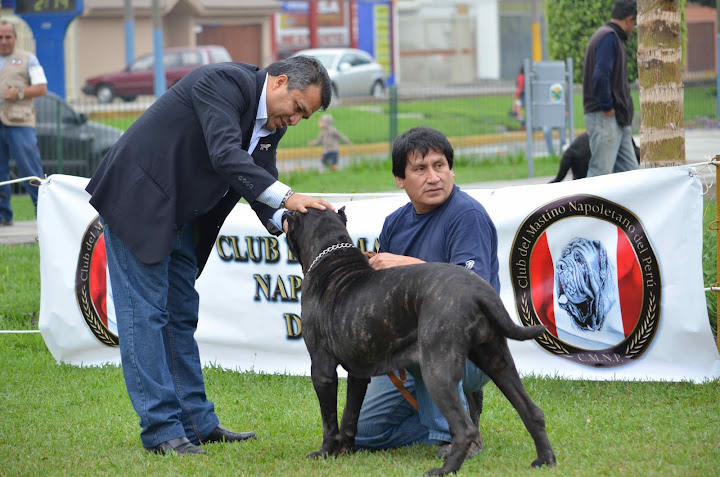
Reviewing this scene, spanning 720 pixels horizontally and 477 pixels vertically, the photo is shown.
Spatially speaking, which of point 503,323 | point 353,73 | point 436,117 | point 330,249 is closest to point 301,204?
point 330,249

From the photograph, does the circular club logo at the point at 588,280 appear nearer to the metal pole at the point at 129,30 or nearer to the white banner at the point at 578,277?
the white banner at the point at 578,277

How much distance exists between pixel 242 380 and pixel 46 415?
1.22 m

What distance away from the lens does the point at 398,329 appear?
3.84 m

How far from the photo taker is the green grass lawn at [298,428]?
13.4 feet

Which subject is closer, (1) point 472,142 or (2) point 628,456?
(2) point 628,456

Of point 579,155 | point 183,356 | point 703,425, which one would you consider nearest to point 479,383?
point 703,425

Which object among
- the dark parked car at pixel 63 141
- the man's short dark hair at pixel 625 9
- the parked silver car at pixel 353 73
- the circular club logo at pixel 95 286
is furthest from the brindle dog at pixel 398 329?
the parked silver car at pixel 353 73

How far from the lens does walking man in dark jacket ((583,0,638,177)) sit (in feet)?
28.7

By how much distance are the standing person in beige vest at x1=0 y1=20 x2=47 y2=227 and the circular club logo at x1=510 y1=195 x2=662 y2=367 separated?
21.7 ft

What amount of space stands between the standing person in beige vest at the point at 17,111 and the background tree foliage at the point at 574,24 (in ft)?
35.7

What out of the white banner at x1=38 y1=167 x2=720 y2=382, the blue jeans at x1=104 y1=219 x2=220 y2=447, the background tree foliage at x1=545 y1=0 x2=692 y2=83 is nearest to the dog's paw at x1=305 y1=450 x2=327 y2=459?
the blue jeans at x1=104 y1=219 x2=220 y2=447

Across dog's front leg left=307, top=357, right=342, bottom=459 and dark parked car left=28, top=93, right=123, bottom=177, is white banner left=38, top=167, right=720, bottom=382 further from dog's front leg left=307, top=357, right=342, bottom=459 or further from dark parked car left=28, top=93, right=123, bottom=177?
dark parked car left=28, top=93, right=123, bottom=177

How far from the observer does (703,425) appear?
4535mm

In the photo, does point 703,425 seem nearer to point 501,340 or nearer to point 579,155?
point 501,340
